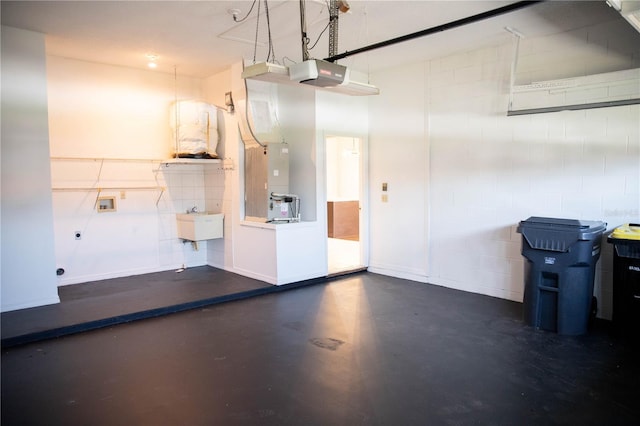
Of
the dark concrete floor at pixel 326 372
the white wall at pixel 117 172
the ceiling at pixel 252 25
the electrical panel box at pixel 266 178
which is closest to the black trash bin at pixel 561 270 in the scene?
the dark concrete floor at pixel 326 372

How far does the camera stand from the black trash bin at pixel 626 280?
12.5 feet

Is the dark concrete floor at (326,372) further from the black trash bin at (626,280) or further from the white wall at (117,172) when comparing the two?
the white wall at (117,172)

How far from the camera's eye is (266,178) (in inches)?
231

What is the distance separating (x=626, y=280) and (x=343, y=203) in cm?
685

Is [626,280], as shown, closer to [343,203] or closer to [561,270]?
[561,270]

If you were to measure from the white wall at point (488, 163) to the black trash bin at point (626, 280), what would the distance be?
0.51 m

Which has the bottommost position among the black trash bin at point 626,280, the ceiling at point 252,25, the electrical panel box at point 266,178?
the black trash bin at point 626,280

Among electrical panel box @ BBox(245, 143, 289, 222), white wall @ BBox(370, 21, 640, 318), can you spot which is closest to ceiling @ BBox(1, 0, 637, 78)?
white wall @ BBox(370, 21, 640, 318)

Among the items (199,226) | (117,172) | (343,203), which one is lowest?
(199,226)

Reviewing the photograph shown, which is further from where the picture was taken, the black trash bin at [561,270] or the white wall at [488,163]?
the white wall at [488,163]

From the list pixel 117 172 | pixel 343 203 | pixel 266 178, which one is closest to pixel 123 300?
Answer: pixel 117 172

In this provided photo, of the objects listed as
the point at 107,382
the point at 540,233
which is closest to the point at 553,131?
the point at 540,233

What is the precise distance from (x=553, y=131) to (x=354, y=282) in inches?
124

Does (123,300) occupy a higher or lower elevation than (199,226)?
lower
